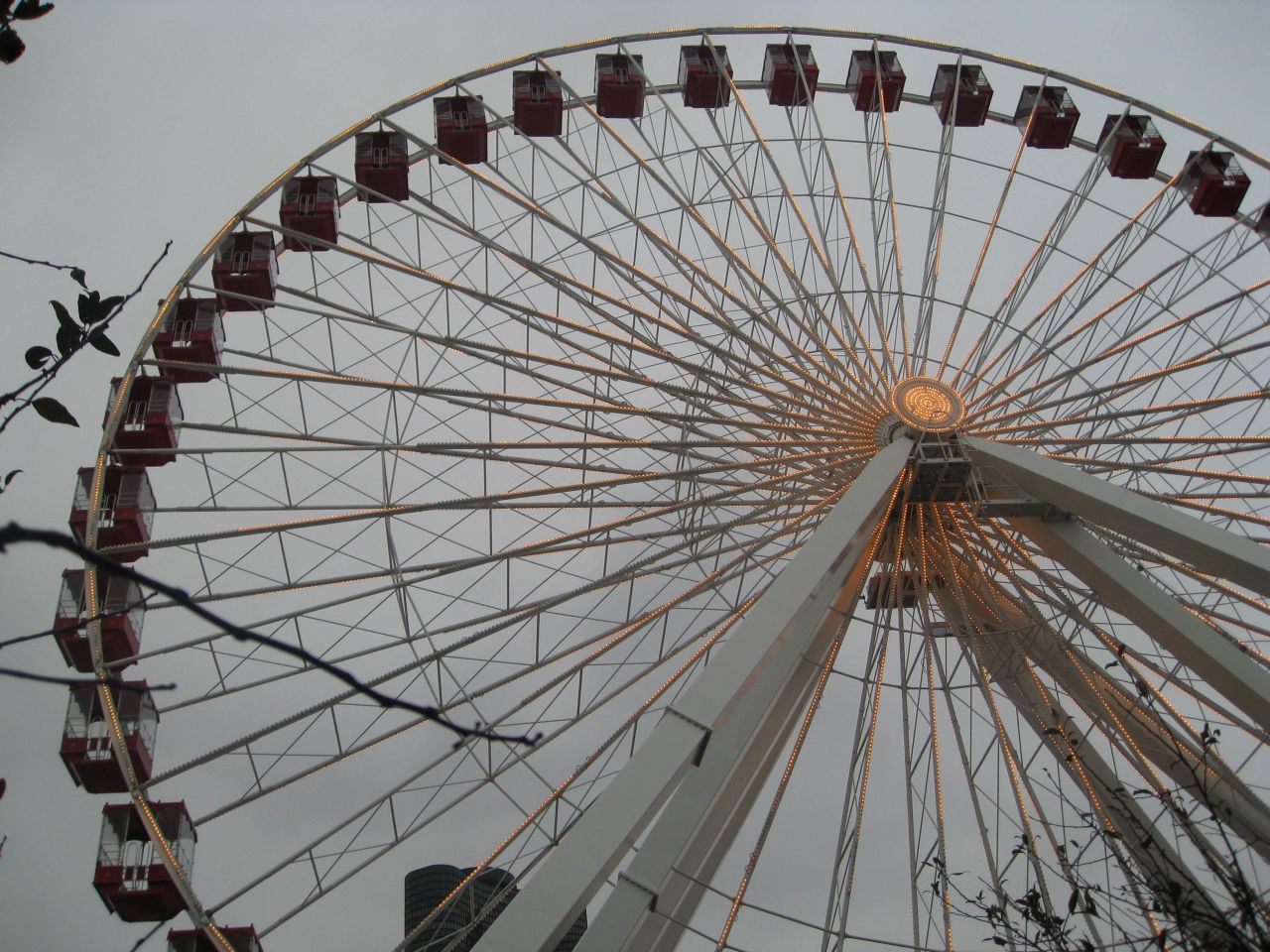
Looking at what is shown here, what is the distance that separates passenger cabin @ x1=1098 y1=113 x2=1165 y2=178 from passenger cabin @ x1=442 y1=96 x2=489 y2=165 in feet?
31.3

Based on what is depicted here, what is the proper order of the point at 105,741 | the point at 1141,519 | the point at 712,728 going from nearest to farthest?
the point at 712,728 < the point at 1141,519 < the point at 105,741

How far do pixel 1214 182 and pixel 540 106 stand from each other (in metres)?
10.1

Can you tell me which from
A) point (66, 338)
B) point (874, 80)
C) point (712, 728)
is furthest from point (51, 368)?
point (874, 80)

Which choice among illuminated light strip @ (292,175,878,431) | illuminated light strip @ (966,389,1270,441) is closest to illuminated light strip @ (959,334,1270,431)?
illuminated light strip @ (966,389,1270,441)

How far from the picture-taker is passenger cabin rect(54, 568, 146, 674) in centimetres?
1584

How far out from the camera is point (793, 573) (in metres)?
12.5

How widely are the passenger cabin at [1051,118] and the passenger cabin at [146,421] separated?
44.7 feet

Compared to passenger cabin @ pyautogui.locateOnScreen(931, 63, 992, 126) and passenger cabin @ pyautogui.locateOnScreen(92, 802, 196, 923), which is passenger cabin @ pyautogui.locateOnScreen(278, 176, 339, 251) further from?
passenger cabin @ pyautogui.locateOnScreen(931, 63, 992, 126)

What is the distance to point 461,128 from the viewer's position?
20641 millimetres

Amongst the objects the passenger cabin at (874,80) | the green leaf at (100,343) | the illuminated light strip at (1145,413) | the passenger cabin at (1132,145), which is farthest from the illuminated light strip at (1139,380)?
the green leaf at (100,343)

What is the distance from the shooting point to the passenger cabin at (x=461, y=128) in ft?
67.7

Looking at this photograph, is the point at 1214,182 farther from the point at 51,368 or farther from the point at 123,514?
the point at 51,368

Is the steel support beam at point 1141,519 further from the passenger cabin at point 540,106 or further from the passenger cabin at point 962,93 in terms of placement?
the passenger cabin at point 540,106

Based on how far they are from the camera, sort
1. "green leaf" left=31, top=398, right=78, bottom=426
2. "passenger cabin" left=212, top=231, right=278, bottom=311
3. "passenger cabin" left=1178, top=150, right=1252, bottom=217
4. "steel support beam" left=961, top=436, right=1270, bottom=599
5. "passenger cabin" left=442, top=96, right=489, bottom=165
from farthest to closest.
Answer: "passenger cabin" left=442, top=96, right=489, bottom=165
"passenger cabin" left=1178, top=150, right=1252, bottom=217
"passenger cabin" left=212, top=231, right=278, bottom=311
"steel support beam" left=961, top=436, right=1270, bottom=599
"green leaf" left=31, top=398, right=78, bottom=426
